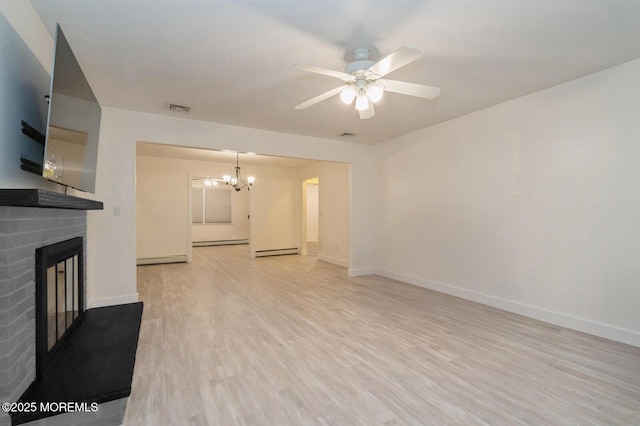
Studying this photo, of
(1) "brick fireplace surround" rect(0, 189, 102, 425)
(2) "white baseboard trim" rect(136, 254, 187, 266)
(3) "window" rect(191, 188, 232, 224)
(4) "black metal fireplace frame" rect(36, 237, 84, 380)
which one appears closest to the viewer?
(1) "brick fireplace surround" rect(0, 189, 102, 425)

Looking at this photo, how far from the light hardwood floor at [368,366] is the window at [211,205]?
252 inches

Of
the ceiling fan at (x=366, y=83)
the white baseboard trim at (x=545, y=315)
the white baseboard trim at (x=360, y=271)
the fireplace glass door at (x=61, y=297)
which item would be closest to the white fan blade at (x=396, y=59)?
the ceiling fan at (x=366, y=83)

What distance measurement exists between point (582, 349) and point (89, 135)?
4.50 metres

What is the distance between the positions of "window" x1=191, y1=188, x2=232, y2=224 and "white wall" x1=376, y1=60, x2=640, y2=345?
291 inches

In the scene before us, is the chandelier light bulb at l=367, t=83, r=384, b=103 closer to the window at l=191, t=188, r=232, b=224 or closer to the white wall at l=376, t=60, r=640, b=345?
the white wall at l=376, t=60, r=640, b=345

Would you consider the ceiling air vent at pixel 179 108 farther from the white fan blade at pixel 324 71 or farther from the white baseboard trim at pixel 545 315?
the white baseboard trim at pixel 545 315

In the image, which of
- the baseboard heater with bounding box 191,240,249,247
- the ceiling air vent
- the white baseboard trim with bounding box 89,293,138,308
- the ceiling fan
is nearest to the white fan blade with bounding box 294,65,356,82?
the ceiling fan

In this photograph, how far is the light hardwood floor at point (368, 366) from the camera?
68.2 inches

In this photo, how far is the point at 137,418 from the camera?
1676mm

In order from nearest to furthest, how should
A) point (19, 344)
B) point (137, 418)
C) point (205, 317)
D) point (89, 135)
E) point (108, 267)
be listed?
point (19, 344)
point (137, 418)
point (89, 135)
point (205, 317)
point (108, 267)

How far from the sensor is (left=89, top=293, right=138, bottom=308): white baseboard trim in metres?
3.41

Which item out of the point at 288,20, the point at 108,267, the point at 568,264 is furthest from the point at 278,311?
the point at 568,264

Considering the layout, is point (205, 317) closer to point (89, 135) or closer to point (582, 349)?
point (89, 135)

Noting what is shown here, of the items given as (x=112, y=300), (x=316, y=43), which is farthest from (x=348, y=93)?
(x=112, y=300)
